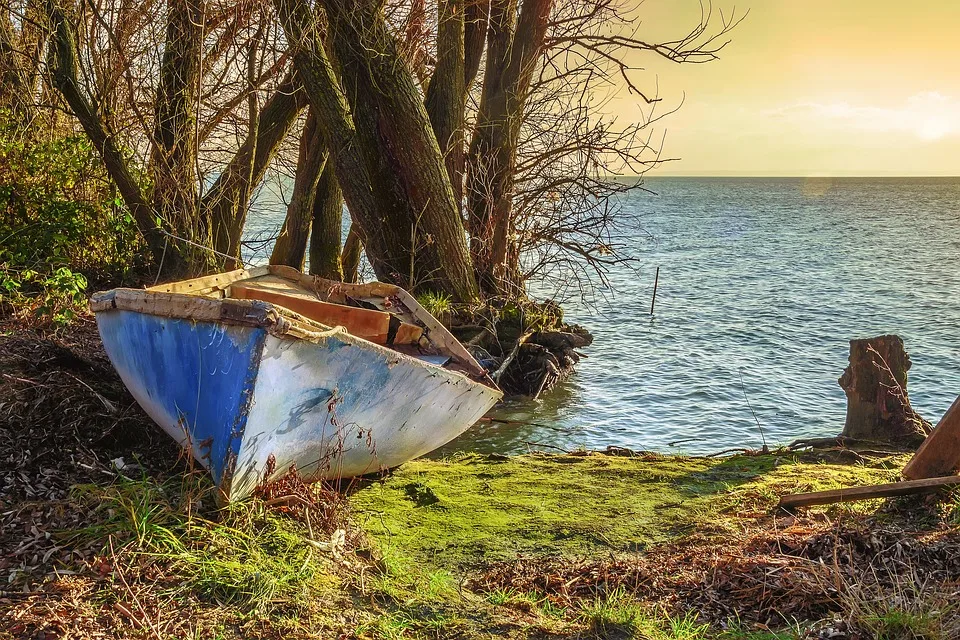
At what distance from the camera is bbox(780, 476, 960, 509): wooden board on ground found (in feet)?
15.1

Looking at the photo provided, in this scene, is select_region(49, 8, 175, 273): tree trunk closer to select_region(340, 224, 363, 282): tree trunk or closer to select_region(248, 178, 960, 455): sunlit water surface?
select_region(340, 224, 363, 282): tree trunk

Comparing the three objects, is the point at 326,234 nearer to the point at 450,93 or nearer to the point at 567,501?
the point at 450,93

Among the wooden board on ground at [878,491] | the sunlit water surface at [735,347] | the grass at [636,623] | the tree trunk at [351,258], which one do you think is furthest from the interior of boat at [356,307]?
the tree trunk at [351,258]

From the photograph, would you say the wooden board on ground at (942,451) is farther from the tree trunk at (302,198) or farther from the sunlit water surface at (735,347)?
the tree trunk at (302,198)

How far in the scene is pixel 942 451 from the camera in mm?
4781

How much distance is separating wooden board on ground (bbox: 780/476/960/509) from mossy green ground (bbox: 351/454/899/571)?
0.37 metres

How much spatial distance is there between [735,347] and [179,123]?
13.2 m

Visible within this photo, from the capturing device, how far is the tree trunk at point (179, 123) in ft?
29.8

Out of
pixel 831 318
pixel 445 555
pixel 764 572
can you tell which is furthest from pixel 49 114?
pixel 831 318

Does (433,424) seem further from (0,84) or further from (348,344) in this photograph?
(0,84)

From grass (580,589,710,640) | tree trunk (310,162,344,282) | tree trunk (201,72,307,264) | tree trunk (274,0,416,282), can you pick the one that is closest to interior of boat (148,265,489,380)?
tree trunk (274,0,416,282)

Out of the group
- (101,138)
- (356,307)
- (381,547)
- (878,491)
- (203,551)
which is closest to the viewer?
(203,551)

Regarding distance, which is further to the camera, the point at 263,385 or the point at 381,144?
the point at 381,144

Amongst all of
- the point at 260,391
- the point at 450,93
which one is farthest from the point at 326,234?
the point at 260,391
